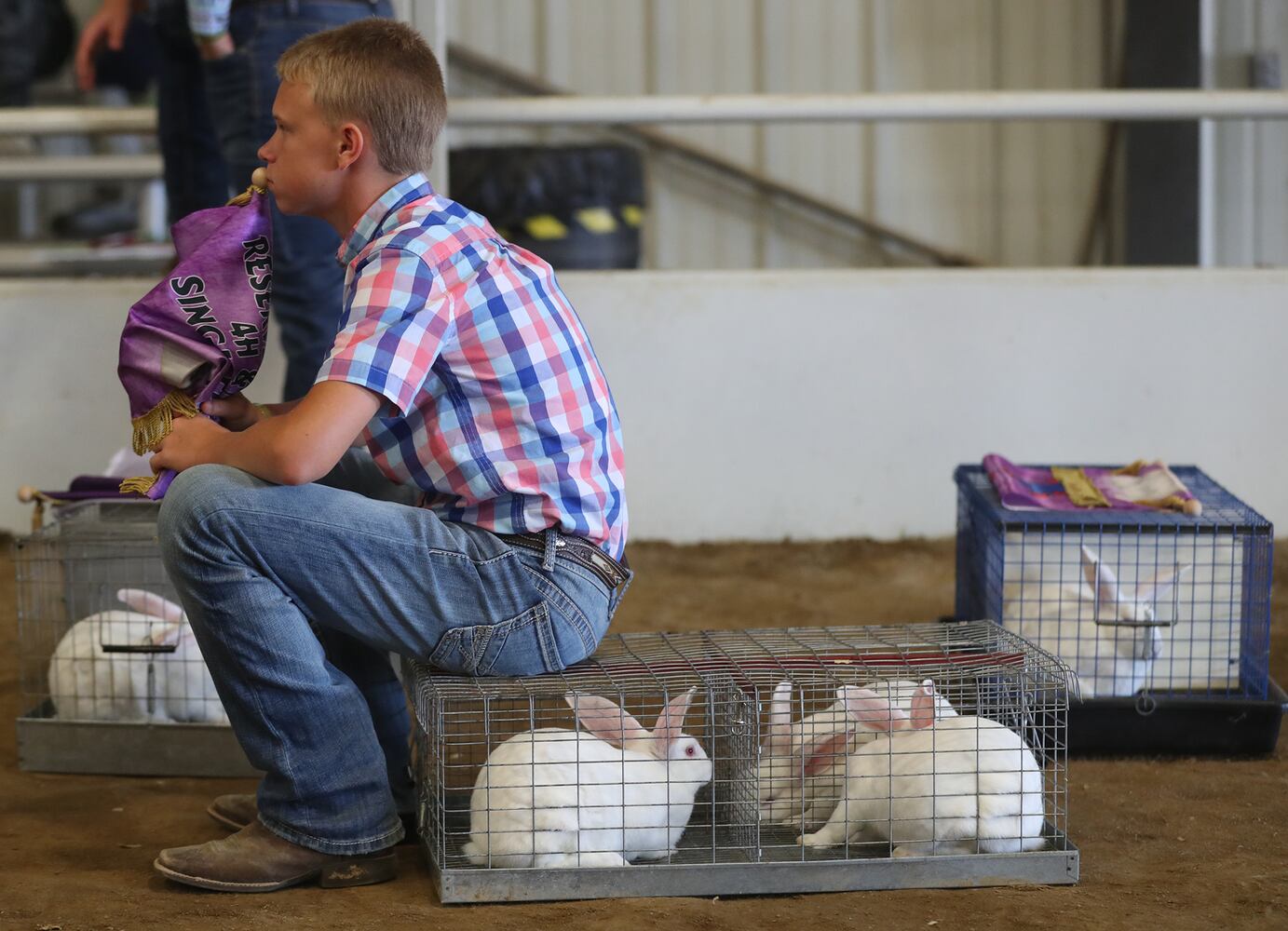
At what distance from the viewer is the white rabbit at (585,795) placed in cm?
159

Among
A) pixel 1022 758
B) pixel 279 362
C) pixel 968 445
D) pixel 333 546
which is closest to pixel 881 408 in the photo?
pixel 968 445

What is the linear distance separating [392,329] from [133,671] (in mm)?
846

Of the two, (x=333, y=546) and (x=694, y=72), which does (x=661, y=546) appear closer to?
(x=333, y=546)

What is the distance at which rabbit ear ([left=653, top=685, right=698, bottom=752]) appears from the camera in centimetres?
167

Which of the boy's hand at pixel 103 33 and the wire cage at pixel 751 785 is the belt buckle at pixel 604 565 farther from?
the boy's hand at pixel 103 33

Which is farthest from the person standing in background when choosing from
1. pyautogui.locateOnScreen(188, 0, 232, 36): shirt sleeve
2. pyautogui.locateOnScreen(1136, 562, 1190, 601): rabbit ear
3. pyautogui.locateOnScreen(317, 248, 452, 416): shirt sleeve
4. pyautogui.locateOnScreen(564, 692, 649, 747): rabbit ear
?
pyautogui.locateOnScreen(1136, 562, 1190, 601): rabbit ear

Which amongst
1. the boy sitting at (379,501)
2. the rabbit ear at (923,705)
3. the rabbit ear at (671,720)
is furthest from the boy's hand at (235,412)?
the rabbit ear at (923,705)

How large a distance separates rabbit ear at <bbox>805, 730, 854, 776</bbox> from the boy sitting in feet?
0.95

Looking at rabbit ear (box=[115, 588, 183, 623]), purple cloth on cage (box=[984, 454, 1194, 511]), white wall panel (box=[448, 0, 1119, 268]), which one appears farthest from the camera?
white wall panel (box=[448, 0, 1119, 268])

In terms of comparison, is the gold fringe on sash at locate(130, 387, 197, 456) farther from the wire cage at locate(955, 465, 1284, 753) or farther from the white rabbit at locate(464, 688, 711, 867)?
the wire cage at locate(955, 465, 1284, 753)

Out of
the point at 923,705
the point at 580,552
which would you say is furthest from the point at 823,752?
the point at 580,552

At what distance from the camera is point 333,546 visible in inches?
61.5

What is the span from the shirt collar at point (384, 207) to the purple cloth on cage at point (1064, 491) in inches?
41.7

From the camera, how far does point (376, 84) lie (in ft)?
5.37
